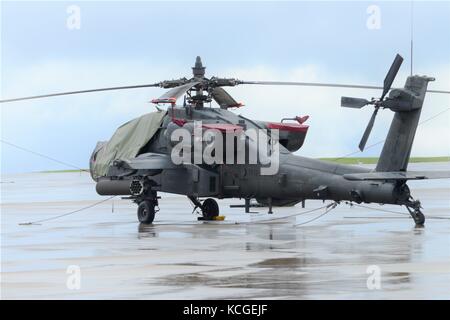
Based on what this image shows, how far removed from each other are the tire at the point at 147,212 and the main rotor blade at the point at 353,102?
7637 millimetres

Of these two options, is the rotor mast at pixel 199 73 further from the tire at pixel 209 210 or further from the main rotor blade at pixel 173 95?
the tire at pixel 209 210

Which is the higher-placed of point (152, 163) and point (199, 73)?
point (199, 73)

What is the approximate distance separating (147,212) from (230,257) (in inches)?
370

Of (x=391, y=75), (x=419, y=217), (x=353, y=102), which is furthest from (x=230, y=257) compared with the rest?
(x=419, y=217)

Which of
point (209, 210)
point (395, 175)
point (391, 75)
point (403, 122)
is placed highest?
point (391, 75)

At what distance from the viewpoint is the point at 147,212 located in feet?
90.4

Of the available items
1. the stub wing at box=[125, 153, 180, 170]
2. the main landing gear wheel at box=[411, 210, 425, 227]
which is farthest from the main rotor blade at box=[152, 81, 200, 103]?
Result: the main landing gear wheel at box=[411, 210, 425, 227]

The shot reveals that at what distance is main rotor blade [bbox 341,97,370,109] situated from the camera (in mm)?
22266

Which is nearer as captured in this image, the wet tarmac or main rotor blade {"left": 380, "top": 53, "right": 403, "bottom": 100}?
the wet tarmac

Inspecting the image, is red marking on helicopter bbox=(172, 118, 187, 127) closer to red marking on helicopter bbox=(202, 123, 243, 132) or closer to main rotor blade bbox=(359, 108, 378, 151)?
red marking on helicopter bbox=(202, 123, 243, 132)

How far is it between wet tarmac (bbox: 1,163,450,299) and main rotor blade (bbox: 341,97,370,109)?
3.04m

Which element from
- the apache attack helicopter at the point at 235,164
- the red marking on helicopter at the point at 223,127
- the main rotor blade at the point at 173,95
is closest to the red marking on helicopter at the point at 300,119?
the apache attack helicopter at the point at 235,164

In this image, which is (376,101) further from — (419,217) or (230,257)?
(230,257)
